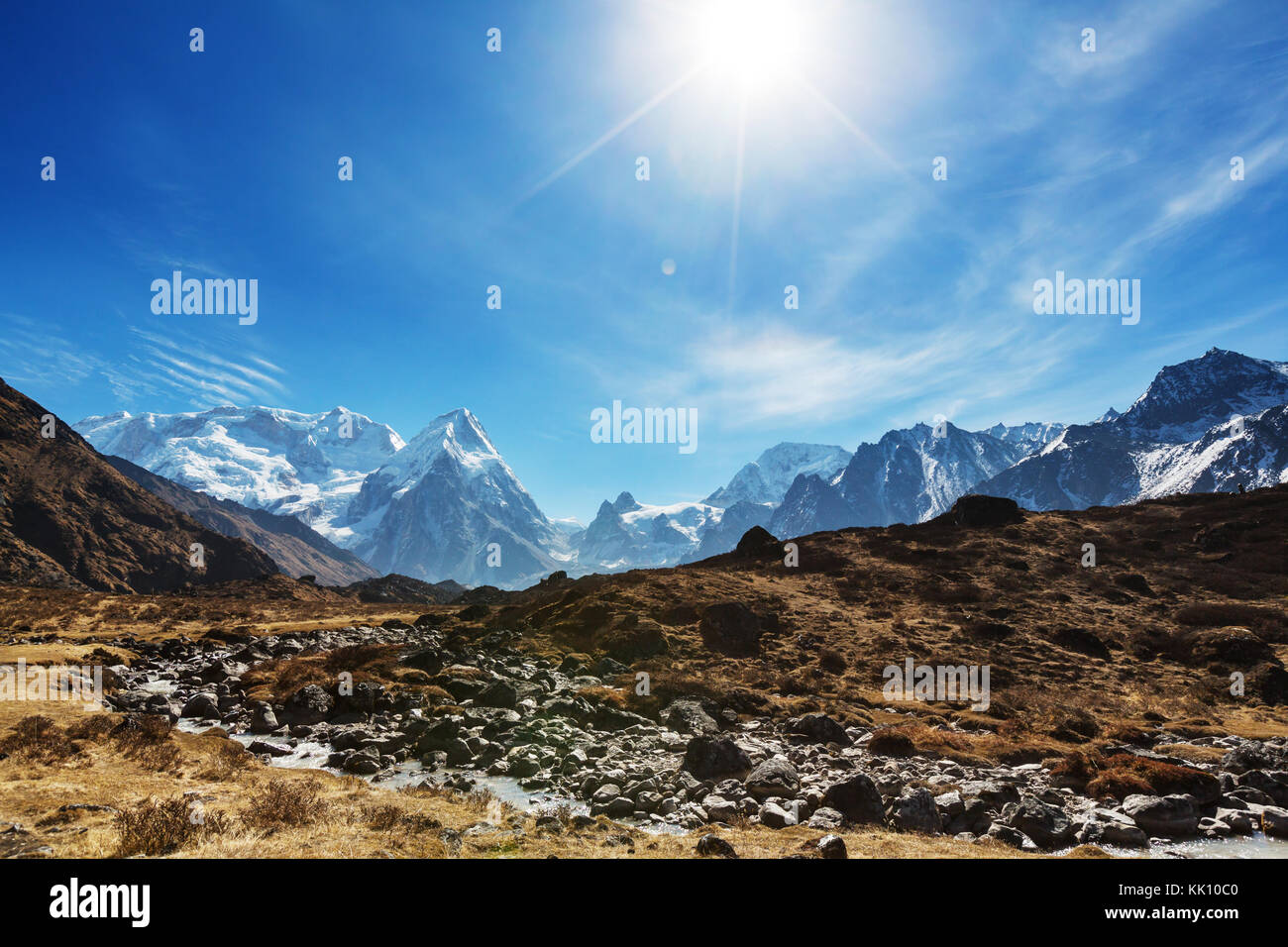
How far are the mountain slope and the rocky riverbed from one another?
129079mm

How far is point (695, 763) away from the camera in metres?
19.7

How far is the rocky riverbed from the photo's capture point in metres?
14.9

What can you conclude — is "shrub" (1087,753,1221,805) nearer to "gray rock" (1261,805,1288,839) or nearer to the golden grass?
"gray rock" (1261,805,1288,839)

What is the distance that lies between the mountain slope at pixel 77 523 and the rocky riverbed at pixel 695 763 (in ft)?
423

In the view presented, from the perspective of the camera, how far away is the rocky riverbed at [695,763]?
14.9m

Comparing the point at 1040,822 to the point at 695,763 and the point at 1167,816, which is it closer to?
the point at 1167,816

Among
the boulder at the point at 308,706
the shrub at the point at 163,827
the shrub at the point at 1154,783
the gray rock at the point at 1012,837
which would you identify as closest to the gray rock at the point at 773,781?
the gray rock at the point at 1012,837

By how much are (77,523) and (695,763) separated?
196 metres

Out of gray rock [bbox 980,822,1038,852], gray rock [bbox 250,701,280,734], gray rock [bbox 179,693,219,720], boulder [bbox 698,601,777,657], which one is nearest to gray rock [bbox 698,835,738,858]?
gray rock [bbox 980,822,1038,852]

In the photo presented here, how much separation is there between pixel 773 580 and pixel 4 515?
174798 mm
